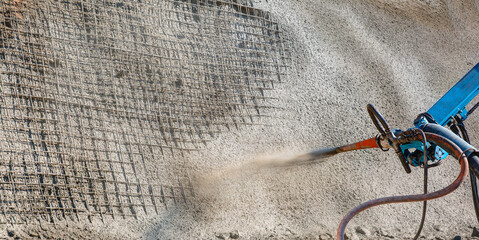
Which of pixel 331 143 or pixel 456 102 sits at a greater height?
pixel 456 102

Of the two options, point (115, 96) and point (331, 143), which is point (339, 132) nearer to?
point (331, 143)

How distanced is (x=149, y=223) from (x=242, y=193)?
817mm

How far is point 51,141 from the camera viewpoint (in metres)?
3.57

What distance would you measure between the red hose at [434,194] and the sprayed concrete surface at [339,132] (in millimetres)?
1399

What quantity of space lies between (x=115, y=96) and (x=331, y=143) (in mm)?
2043

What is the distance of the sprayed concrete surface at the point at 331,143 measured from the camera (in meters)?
3.82

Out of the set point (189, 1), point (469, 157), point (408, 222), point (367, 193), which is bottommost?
point (408, 222)

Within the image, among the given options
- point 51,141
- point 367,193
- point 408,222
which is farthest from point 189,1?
point 408,222

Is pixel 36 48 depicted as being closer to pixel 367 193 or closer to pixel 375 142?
pixel 375 142

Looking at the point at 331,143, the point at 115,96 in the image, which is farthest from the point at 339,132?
the point at 115,96

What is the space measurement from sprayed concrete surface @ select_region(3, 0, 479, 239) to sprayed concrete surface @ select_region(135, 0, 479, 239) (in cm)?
1

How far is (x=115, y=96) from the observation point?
12.8ft

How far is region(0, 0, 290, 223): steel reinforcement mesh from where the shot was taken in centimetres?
350

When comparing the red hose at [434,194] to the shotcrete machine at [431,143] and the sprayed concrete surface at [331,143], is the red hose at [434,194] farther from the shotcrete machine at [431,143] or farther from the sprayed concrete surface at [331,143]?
the sprayed concrete surface at [331,143]
